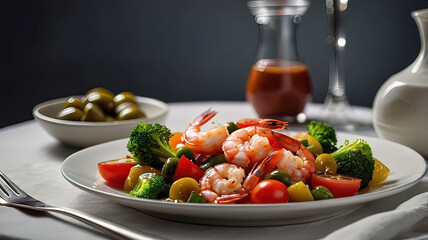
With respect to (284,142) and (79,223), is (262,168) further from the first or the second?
(79,223)

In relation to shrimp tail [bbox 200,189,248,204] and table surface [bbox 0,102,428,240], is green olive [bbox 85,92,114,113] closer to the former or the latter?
table surface [bbox 0,102,428,240]

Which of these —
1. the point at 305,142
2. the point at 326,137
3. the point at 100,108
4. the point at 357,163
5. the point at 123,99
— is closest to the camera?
the point at 357,163

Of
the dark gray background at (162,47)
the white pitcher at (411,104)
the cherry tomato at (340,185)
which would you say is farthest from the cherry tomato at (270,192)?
the dark gray background at (162,47)

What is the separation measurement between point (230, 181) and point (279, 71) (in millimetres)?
1145

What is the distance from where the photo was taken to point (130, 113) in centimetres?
209

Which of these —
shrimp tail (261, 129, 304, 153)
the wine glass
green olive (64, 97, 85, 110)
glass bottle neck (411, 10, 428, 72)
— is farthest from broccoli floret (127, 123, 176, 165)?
the wine glass

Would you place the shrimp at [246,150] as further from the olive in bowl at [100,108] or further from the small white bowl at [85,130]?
the olive in bowl at [100,108]

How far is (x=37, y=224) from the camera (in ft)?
4.08

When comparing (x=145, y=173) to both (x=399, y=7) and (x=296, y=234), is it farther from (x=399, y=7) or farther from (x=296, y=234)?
(x=399, y=7)

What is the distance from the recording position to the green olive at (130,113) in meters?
2.08

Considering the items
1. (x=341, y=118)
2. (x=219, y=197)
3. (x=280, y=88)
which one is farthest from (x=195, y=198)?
(x=341, y=118)

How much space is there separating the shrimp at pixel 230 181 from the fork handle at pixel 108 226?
236 millimetres

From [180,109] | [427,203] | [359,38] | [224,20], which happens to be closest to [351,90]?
[359,38]

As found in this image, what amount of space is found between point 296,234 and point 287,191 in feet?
0.37
